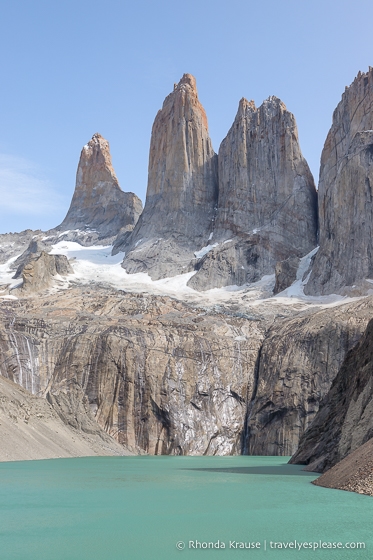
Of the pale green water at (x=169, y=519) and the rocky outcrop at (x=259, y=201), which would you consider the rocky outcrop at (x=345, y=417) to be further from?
the rocky outcrop at (x=259, y=201)

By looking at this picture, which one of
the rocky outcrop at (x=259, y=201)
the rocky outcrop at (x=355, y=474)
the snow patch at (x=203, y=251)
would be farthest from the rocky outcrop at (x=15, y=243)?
the rocky outcrop at (x=355, y=474)

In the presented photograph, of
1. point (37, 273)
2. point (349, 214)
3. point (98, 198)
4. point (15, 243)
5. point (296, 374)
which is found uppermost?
point (98, 198)

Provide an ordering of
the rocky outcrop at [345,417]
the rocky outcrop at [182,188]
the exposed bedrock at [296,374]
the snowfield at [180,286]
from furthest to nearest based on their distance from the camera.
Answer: the rocky outcrop at [182,188] → the snowfield at [180,286] → the exposed bedrock at [296,374] → the rocky outcrop at [345,417]

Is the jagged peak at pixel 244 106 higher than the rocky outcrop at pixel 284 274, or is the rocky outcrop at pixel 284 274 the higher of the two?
the jagged peak at pixel 244 106

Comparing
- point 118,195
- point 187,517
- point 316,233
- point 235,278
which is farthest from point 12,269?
point 187,517

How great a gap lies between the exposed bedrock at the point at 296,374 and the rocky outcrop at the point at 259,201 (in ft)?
126

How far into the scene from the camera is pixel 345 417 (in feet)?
104

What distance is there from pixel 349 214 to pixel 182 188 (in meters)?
40.0

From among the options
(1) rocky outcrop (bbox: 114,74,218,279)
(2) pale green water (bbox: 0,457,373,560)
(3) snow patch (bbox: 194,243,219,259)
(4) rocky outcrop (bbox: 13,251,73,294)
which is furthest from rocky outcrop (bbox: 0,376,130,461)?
(1) rocky outcrop (bbox: 114,74,218,279)

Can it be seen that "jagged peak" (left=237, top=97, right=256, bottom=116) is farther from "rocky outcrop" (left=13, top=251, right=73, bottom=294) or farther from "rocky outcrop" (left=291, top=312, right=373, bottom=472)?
"rocky outcrop" (left=291, top=312, right=373, bottom=472)

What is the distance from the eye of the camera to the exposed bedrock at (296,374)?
6619 cm

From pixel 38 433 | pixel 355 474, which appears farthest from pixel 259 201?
pixel 355 474

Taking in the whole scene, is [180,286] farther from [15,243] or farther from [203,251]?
[15,243]

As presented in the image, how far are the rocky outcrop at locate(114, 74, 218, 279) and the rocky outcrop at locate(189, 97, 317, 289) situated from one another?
3.61 metres
